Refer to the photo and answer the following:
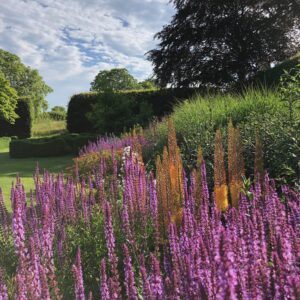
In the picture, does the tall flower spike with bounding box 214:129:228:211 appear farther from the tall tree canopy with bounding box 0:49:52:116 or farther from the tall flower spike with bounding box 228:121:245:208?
the tall tree canopy with bounding box 0:49:52:116

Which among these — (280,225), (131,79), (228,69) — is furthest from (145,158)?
(131,79)

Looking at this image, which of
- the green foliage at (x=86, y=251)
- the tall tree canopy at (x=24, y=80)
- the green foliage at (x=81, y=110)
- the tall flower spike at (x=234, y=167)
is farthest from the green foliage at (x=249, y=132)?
the tall tree canopy at (x=24, y=80)

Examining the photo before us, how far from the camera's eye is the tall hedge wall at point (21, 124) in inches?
1155

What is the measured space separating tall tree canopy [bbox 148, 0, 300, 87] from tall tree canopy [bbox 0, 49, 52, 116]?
1259 inches

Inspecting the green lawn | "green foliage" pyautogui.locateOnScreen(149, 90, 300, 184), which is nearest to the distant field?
the green lawn

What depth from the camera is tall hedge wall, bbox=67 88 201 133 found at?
82.3ft

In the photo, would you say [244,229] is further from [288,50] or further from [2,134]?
[2,134]

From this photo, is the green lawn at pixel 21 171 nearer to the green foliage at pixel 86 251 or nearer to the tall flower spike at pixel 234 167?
the green foliage at pixel 86 251

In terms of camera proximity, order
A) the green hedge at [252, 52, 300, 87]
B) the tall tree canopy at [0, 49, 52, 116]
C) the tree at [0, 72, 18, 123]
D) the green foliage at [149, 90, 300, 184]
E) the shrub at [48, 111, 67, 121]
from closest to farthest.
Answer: the green foliage at [149, 90, 300, 184] < the green hedge at [252, 52, 300, 87] < the tree at [0, 72, 18, 123] < the shrub at [48, 111, 67, 121] < the tall tree canopy at [0, 49, 52, 116]

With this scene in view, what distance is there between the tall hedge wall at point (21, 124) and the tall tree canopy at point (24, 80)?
81.8 feet

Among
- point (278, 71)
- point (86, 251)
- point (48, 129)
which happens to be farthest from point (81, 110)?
point (86, 251)

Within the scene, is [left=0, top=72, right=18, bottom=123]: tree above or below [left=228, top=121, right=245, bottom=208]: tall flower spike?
above

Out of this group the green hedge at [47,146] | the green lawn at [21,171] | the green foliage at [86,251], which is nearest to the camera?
the green foliage at [86,251]

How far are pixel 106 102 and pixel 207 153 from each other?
585 inches
